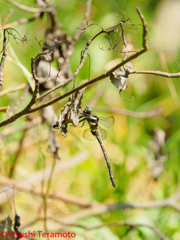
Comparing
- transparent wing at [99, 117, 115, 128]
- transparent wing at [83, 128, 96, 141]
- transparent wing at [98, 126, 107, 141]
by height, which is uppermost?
transparent wing at [99, 117, 115, 128]

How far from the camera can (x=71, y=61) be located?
1310 mm

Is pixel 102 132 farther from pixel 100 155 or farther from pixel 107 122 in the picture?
pixel 100 155

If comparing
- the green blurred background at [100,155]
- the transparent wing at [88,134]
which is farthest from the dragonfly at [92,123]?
the green blurred background at [100,155]

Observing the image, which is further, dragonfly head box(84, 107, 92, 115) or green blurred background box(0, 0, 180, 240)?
green blurred background box(0, 0, 180, 240)

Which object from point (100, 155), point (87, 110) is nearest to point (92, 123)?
point (87, 110)

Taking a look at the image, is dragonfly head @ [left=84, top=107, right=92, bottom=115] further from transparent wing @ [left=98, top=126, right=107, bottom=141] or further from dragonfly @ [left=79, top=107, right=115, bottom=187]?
transparent wing @ [left=98, top=126, right=107, bottom=141]

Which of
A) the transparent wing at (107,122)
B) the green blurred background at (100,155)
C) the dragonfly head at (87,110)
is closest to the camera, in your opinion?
the dragonfly head at (87,110)

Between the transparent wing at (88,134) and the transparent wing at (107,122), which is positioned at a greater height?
the transparent wing at (107,122)

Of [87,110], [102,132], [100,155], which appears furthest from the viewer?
[100,155]

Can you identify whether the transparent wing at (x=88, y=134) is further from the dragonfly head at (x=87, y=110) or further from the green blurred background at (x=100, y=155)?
the green blurred background at (x=100, y=155)

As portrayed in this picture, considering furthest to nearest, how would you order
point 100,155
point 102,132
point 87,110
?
point 100,155 < point 102,132 < point 87,110

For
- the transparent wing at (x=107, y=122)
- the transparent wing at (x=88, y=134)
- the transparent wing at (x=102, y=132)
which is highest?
the transparent wing at (x=107, y=122)

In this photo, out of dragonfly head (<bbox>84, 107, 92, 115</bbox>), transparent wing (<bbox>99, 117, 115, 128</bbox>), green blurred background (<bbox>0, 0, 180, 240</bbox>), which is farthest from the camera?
green blurred background (<bbox>0, 0, 180, 240</bbox>)

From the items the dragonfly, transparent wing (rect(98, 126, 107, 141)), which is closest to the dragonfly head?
the dragonfly
